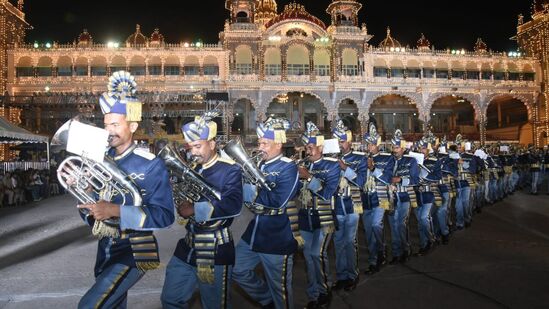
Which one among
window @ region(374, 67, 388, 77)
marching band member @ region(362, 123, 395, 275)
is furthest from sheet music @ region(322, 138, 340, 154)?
window @ region(374, 67, 388, 77)

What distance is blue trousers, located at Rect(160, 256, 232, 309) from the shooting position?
3.85 meters

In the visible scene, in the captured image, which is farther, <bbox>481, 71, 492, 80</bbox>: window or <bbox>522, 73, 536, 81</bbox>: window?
<bbox>522, 73, 536, 81</bbox>: window

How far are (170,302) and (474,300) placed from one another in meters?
4.12

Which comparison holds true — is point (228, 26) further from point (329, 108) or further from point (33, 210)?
point (33, 210)

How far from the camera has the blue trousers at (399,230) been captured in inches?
326

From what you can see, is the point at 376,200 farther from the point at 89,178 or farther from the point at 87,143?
the point at 87,143

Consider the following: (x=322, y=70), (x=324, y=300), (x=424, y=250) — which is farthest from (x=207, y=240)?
(x=322, y=70)

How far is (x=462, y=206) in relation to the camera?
1199cm

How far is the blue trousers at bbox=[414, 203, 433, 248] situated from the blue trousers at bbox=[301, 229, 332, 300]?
12.5 ft

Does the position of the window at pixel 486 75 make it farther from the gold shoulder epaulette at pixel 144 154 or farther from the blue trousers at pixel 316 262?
the gold shoulder epaulette at pixel 144 154

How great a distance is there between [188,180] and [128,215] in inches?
30.7

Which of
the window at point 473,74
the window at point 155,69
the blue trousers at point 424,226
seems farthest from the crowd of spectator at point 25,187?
the window at point 473,74

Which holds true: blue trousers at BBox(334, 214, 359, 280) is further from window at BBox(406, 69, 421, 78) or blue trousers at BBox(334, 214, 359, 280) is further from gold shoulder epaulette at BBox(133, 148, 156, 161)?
window at BBox(406, 69, 421, 78)

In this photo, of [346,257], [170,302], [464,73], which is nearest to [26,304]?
[170,302]
